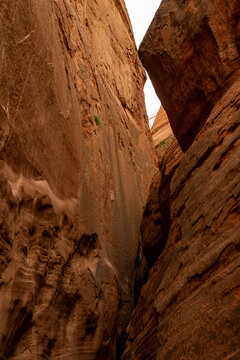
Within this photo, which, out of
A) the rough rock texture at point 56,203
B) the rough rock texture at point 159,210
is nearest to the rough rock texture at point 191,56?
the rough rock texture at point 159,210

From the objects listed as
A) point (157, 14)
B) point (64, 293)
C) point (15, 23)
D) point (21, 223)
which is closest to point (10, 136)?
point (21, 223)

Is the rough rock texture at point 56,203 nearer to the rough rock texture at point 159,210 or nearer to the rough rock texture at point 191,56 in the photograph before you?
the rough rock texture at point 159,210

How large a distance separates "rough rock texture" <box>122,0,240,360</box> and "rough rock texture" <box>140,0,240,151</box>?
0.02m

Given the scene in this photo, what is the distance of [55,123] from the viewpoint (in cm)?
636

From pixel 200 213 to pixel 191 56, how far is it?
3.36 metres

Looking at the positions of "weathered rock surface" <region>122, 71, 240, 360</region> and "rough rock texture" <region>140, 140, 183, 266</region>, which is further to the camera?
"rough rock texture" <region>140, 140, 183, 266</region>

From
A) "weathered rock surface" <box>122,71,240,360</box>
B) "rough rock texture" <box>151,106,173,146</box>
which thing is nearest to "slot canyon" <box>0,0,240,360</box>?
"weathered rock surface" <box>122,71,240,360</box>

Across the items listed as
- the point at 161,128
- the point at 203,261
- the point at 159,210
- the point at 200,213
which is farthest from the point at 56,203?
the point at 161,128

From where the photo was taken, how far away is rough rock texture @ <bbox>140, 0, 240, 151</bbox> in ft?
21.8

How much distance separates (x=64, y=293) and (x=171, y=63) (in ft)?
15.1

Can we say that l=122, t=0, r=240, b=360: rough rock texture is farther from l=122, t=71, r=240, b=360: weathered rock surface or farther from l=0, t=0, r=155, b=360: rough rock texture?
l=0, t=0, r=155, b=360: rough rock texture

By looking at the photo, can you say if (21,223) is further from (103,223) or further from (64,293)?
(103,223)

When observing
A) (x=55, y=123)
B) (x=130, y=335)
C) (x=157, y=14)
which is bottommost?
(x=130, y=335)

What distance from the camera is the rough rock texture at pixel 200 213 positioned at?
4.03 metres
